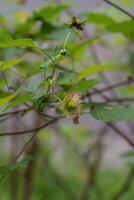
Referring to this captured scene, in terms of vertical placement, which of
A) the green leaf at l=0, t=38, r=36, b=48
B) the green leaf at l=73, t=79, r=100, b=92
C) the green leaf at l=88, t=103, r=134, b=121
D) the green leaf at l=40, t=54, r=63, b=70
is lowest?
the green leaf at l=88, t=103, r=134, b=121

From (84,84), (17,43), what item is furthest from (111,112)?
(17,43)

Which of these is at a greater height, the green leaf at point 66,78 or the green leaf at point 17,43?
the green leaf at point 17,43

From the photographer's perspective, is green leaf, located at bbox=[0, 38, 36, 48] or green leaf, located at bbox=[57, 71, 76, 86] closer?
green leaf, located at bbox=[0, 38, 36, 48]

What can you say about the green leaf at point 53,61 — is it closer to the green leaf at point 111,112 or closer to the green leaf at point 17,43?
the green leaf at point 17,43

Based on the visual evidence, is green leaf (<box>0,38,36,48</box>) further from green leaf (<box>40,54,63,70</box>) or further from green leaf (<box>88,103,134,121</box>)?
green leaf (<box>88,103,134,121</box>)

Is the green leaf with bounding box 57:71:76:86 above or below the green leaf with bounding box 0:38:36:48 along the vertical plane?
below

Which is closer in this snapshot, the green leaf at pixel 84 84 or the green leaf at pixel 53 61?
the green leaf at pixel 53 61

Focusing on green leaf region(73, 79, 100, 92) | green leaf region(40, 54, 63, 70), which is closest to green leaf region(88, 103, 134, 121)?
green leaf region(73, 79, 100, 92)

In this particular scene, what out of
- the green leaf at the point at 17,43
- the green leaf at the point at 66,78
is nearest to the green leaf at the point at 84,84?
the green leaf at the point at 66,78

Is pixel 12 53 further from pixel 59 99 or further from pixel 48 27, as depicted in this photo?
pixel 59 99
